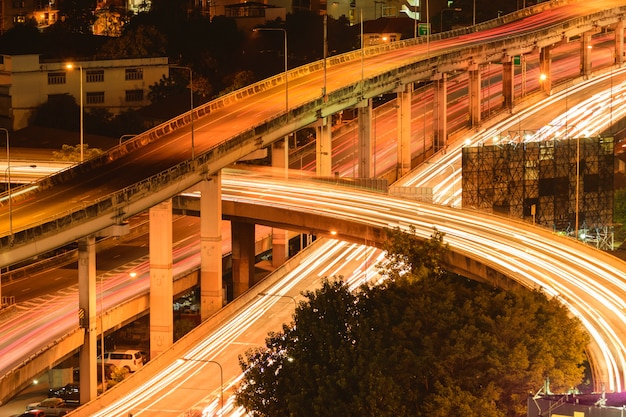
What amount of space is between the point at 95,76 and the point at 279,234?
39.6 m

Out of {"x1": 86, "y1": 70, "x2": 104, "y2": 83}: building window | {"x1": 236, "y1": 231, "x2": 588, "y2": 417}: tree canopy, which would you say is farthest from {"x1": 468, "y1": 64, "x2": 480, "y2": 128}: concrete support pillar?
{"x1": 236, "y1": 231, "x2": 588, "y2": 417}: tree canopy

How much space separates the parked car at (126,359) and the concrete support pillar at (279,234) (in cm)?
2323

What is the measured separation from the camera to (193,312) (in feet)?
334

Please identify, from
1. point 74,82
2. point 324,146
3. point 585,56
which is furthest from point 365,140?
point 585,56

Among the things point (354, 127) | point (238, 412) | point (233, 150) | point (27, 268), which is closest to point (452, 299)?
point (238, 412)

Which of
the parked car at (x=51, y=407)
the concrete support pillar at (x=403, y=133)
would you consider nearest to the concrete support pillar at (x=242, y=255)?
the concrete support pillar at (x=403, y=133)

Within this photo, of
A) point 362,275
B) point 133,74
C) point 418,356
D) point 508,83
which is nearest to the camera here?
point 418,356

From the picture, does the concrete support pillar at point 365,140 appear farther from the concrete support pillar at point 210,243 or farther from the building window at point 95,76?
the building window at point 95,76

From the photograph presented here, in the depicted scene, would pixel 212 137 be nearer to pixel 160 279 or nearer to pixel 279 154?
pixel 279 154

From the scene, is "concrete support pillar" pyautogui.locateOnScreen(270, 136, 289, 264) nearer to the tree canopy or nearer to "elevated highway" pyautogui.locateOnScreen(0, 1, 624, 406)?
"elevated highway" pyautogui.locateOnScreen(0, 1, 624, 406)

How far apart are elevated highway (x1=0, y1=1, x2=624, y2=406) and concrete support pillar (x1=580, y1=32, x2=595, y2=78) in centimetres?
106

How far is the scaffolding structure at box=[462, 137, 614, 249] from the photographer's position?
100 metres

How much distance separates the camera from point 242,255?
10200 centimetres

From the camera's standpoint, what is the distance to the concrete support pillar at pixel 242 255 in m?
101
